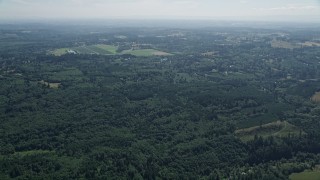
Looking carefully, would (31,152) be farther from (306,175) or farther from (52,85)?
(52,85)

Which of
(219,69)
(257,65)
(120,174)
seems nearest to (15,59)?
(219,69)

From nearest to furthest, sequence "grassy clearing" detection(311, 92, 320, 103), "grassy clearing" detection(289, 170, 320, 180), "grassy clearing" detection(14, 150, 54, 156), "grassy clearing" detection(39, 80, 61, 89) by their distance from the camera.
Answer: "grassy clearing" detection(289, 170, 320, 180) → "grassy clearing" detection(14, 150, 54, 156) → "grassy clearing" detection(311, 92, 320, 103) → "grassy clearing" detection(39, 80, 61, 89)

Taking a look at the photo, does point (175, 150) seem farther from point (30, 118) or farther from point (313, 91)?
point (313, 91)

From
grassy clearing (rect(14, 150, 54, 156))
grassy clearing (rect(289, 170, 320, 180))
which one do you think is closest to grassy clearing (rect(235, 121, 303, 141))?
grassy clearing (rect(289, 170, 320, 180))

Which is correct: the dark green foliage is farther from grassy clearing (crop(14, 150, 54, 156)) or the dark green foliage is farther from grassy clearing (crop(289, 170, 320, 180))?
grassy clearing (crop(289, 170, 320, 180))

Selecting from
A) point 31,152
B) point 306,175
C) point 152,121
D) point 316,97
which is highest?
point 316,97

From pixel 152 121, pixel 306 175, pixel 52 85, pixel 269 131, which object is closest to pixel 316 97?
pixel 269 131

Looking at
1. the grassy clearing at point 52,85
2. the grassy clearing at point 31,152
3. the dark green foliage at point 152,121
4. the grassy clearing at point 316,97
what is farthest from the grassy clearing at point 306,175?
the grassy clearing at point 52,85
